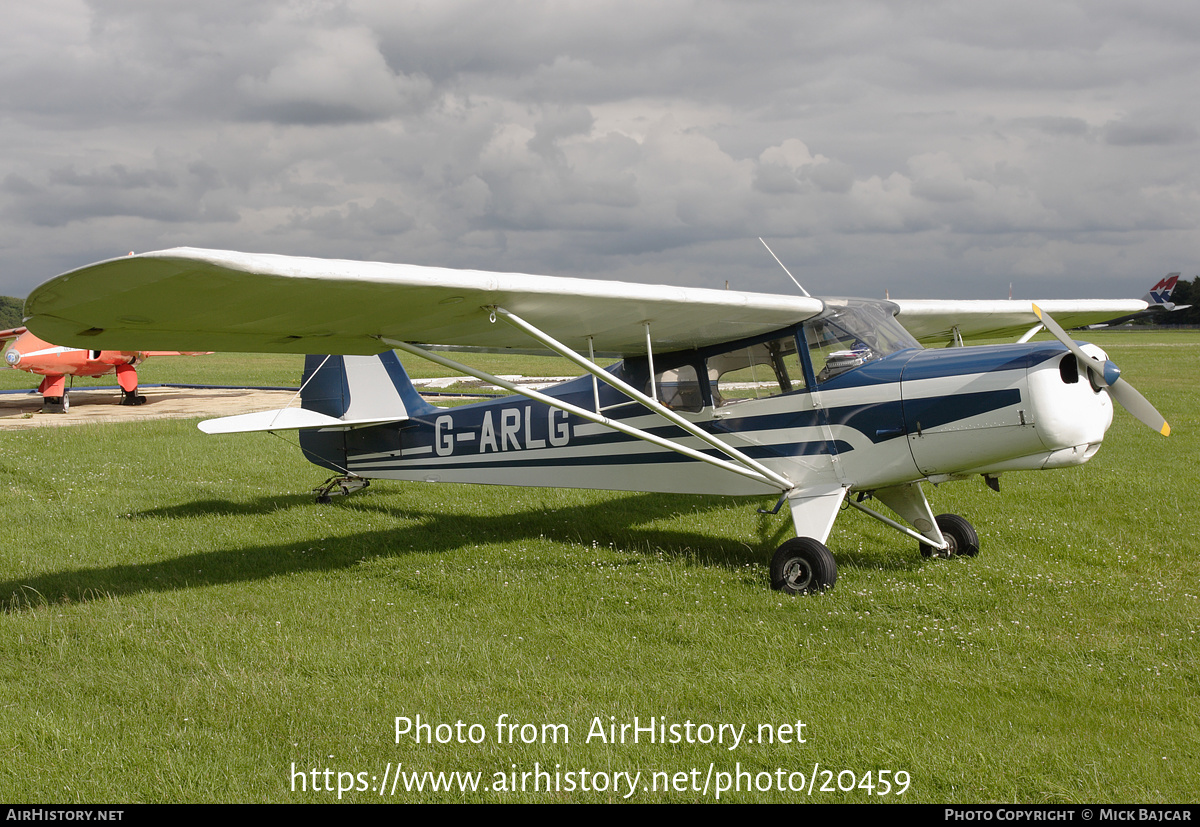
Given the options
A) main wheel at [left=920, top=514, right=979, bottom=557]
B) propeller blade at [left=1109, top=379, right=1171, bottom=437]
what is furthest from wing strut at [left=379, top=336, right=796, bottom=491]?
propeller blade at [left=1109, top=379, right=1171, bottom=437]

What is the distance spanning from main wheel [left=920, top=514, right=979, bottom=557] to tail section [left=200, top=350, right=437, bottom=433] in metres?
5.62

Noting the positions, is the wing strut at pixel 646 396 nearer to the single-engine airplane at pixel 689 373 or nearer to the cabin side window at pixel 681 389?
the single-engine airplane at pixel 689 373

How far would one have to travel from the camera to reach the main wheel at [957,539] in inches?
284

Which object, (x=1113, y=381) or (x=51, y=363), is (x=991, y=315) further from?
(x=51, y=363)

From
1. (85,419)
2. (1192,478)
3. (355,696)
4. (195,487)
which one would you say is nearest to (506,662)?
(355,696)

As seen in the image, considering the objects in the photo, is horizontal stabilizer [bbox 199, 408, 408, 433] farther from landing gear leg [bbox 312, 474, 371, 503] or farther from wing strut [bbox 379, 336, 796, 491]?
wing strut [bbox 379, 336, 796, 491]

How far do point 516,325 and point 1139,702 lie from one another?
4375 mm

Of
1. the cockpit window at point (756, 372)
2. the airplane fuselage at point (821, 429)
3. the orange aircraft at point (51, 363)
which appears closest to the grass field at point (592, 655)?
the airplane fuselage at point (821, 429)

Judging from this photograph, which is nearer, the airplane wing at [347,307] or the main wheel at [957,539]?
the airplane wing at [347,307]

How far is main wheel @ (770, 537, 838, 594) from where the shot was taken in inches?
245

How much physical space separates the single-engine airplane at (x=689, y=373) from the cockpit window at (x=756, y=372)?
18 millimetres

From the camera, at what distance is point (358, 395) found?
966 cm

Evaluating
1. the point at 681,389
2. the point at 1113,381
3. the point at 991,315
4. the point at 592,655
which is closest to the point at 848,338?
the point at 681,389
